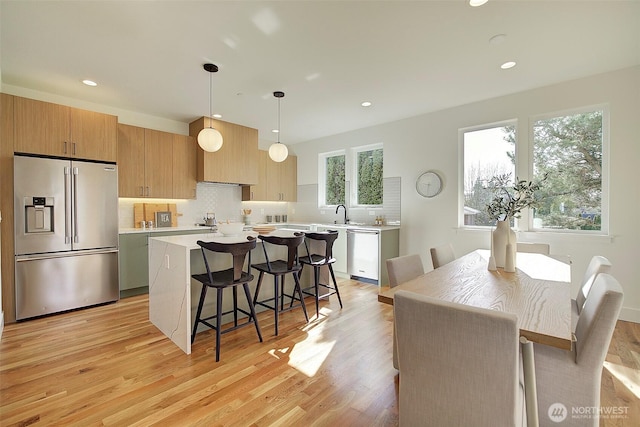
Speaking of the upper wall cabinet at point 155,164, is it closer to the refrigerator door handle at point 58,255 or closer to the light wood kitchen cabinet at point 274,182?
the refrigerator door handle at point 58,255

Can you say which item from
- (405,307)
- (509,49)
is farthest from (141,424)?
(509,49)

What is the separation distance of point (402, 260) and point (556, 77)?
2.95 meters

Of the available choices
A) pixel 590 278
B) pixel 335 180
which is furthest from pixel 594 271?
pixel 335 180

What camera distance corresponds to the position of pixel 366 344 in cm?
254

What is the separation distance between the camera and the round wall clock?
4262mm

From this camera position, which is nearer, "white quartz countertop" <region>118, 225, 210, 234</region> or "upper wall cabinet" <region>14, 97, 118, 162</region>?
"upper wall cabinet" <region>14, 97, 118, 162</region>

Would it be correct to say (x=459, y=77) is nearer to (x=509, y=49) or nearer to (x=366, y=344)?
(x=509, y=49)

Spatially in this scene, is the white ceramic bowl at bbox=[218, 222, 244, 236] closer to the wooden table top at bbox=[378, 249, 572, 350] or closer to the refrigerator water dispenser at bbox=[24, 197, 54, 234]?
the wooden table top at bbox=[378, 249, 572, 350]

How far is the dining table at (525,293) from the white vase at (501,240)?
0.09 m

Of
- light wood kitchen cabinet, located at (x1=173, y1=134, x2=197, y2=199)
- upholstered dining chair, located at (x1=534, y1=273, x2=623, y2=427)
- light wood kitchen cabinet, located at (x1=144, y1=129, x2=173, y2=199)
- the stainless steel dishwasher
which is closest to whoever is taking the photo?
upholstered dining chair, located at (x1=534, y1=273, x2=623, y2=427)

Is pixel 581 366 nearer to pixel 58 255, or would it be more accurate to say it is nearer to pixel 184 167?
pixel 58 255

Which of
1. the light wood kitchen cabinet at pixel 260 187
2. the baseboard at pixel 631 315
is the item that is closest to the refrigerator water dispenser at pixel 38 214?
the light wood kitchen cabinet at pixel 260 187

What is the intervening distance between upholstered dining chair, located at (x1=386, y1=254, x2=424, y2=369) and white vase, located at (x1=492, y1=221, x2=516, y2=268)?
0.55 meters

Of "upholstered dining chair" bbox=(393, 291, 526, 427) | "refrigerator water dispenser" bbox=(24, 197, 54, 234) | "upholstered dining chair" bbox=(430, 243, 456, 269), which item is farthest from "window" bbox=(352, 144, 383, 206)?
"refrigerator water dispenser" bbox=(24, 197, 54, 234)
